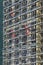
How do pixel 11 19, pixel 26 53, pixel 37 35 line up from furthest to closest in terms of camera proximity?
pixel 11 19, pixel 26 53, pixel 37 35

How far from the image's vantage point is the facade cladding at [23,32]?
1318mm

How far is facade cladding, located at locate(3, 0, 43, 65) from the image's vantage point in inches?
51.9

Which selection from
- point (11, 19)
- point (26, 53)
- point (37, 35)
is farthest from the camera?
point (11, 19)

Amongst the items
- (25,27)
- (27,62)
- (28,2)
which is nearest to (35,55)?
(27,62)

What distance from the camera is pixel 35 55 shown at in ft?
4.37

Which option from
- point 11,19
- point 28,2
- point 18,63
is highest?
point 28,2

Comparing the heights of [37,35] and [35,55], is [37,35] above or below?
above

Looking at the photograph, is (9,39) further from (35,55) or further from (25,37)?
(35,55)

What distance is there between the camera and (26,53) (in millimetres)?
1434

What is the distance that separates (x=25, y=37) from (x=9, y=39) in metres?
0.24

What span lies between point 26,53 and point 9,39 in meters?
0.27

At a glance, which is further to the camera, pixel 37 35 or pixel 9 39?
pixel 9 39

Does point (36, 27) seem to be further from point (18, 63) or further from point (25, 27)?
point (18, 63)

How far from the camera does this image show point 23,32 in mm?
1463
